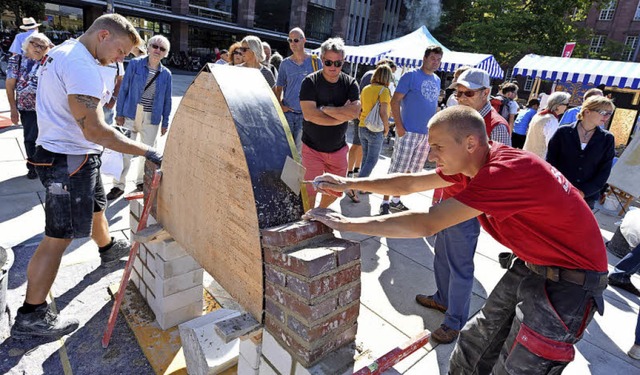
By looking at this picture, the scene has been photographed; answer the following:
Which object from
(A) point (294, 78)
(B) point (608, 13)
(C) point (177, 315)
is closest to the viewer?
(C) point (177, 315)

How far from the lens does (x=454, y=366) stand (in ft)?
6.95

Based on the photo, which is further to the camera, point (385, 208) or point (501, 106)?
point (501, 106)

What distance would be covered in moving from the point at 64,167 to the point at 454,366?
269cm

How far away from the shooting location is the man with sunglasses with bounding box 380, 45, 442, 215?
4367 millimetres

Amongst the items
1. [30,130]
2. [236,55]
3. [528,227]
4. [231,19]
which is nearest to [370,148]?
[236,55]

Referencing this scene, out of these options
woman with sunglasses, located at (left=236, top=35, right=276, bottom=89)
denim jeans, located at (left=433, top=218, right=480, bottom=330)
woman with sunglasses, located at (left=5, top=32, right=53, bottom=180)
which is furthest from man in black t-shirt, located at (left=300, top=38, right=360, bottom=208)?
woman with sunglasses, located at (left=5, top=32, right=53, bottom=180)

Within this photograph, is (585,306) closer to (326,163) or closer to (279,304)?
(279,304)

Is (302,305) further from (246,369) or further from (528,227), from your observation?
(528,227)

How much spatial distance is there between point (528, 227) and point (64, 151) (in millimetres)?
2695

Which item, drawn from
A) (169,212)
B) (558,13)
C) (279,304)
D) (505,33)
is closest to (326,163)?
(169,212)

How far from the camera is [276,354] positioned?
1.57 m

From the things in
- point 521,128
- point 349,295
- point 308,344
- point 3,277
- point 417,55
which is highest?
point 417,55

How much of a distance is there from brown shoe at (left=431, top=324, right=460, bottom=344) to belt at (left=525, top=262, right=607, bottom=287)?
1.14 metres

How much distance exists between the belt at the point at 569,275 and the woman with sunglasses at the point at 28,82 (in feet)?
17.3
